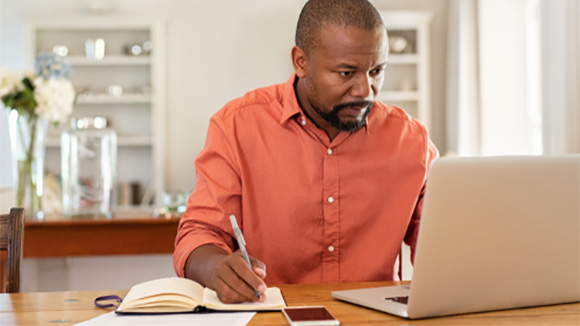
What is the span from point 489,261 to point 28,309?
761 millimetres

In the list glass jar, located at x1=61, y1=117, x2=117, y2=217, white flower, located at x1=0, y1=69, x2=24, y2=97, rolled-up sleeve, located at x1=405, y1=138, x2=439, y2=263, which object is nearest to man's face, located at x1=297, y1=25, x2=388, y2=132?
rolled-up sleeve, located at x1=405, y1=138, x2=439, y2=263

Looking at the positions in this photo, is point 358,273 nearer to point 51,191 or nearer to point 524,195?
point 524,195

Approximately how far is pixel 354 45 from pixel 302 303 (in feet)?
1.81

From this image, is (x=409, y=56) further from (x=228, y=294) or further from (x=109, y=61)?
(x=228, y=294)

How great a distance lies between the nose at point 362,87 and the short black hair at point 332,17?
0.11 metres

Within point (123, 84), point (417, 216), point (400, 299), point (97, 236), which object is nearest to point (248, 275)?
point (400, 299)

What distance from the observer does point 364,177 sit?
1.54 metres

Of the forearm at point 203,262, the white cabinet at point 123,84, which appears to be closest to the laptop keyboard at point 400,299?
the forearm at point 203,262

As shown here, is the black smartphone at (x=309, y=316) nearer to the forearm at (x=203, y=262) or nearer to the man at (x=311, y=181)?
the forearm at (x=203, y=262)

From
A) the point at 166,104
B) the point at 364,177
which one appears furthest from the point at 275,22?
the point at 364,177

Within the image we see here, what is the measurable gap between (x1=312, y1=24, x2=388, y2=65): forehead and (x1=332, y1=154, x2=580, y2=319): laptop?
1.64 ft

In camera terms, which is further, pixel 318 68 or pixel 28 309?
pixel 318 68

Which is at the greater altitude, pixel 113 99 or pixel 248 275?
pixel 113 99

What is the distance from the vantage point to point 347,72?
139 cm
